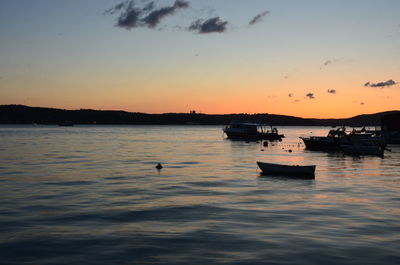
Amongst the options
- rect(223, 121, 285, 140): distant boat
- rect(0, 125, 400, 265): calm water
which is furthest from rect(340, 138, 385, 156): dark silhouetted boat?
rect(223, 121, 285, 140): distant boat

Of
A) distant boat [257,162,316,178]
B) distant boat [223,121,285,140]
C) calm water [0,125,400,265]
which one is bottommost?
calm water [0,125,400,265]

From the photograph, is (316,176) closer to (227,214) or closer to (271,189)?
(271,189)

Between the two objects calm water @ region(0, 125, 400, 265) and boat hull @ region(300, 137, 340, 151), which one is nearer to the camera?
calm water @ region(0, 125, 400, 265)

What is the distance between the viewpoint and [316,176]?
47.8 metres

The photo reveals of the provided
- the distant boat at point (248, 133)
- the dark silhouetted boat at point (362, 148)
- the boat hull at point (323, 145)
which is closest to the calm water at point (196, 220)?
the dark silhouetted boat at point (362, 148)

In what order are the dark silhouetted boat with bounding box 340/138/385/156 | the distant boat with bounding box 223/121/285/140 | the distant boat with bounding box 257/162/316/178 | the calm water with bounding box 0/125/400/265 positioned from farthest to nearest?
the distant boat with bounding box 223/121/285/140, the dark silhouetted boat with bounding box 340/138/385/156, the distant boat with bounding box 257/162/316/178, the calm water with bounding box 0/125/400/265

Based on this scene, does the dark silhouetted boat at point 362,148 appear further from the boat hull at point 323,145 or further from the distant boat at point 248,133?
the distant boat at point 248,133

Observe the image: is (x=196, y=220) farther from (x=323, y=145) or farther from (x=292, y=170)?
(x=323, y=145)

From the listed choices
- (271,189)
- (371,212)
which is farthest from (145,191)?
(371,212)

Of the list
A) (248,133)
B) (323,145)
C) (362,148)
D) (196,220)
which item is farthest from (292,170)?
(248,133)

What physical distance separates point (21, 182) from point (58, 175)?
6038 millimetres

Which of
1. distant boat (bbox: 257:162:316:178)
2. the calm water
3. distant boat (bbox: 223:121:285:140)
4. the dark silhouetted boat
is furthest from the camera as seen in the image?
distant boat (bbox: 223:121:285:140)

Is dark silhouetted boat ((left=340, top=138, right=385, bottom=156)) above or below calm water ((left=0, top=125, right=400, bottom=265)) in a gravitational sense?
above

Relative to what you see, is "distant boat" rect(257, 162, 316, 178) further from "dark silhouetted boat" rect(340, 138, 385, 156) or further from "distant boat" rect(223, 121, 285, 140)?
"distant boat" rect(223, 121, 285, 140)
